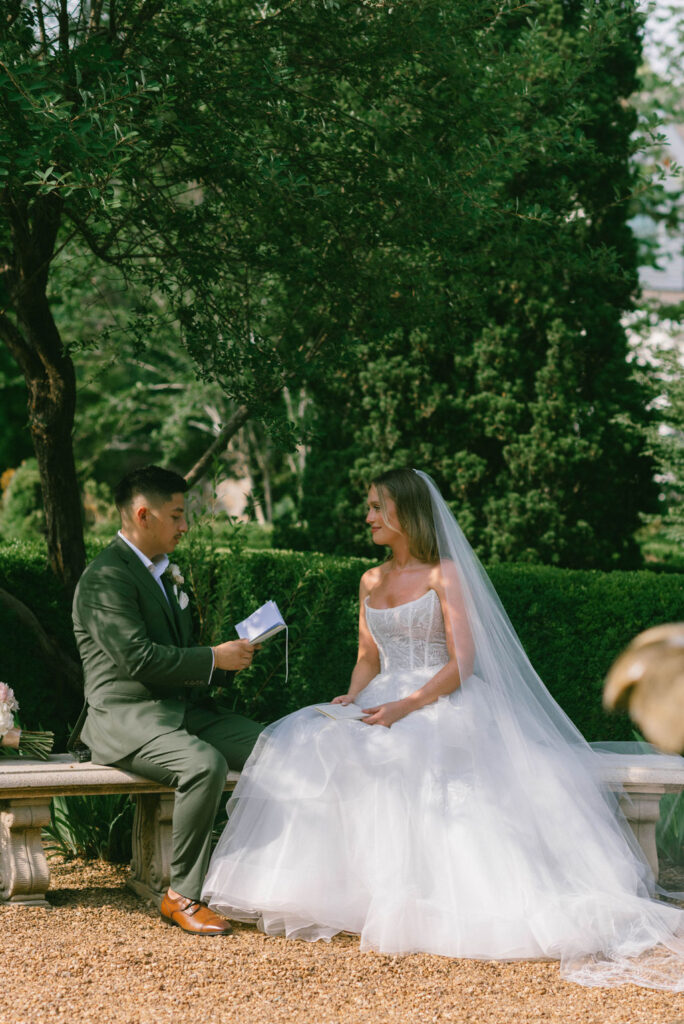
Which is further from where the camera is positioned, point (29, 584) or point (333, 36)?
point (29, 584)

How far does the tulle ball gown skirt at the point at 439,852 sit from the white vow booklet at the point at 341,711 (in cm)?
5

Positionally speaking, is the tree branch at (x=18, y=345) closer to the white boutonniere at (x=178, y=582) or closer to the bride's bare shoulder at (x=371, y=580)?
the white boutonniere at (x=178, y=582)

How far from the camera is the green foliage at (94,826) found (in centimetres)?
521

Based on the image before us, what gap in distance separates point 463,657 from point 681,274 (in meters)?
22.9

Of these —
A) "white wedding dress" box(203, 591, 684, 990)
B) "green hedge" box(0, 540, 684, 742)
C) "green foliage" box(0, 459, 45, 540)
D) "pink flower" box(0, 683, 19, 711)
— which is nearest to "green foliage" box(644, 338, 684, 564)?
"green hedge" box(0, 540, 684, 742)

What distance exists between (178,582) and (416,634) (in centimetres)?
109

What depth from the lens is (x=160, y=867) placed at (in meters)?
4.59

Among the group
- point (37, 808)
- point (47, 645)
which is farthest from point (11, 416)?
point (37, 808)

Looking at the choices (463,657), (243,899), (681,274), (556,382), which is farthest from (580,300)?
(681,274)

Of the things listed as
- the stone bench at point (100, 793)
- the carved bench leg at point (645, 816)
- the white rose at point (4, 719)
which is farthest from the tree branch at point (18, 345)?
the carved bench leg at point (645, 816)

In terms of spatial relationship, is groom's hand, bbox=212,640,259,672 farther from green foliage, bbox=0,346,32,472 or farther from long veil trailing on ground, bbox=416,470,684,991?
green foliage, bbox=0,346,32,472

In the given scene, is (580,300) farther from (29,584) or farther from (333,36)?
(29,584)

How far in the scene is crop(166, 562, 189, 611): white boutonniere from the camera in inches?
185

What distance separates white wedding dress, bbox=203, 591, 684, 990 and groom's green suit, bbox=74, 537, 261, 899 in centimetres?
15
